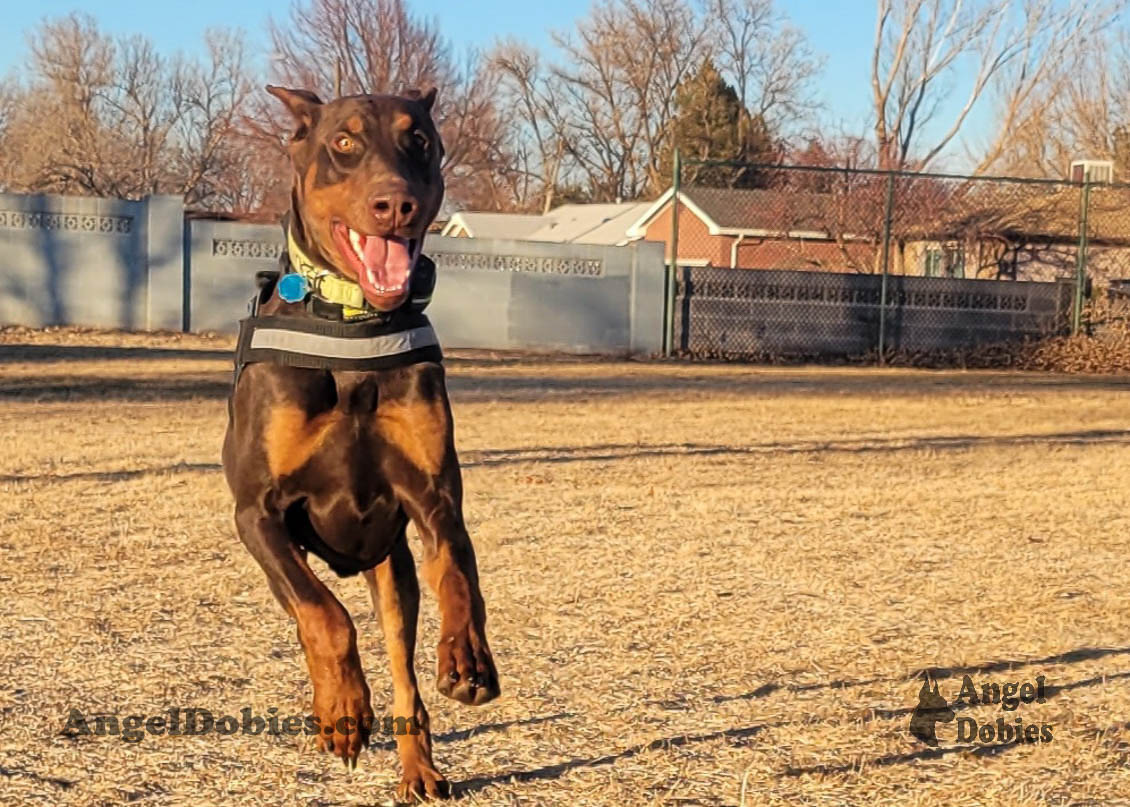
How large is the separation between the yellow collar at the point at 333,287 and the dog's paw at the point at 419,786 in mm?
1067

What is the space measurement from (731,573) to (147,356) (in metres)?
12.2

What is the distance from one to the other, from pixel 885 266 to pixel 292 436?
17.2m

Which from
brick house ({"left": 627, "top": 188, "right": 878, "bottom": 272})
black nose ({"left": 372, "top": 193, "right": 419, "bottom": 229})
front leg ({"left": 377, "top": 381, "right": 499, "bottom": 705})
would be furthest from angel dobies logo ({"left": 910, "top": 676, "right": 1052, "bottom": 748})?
brick house ({"left": 627, "top": 188, "right": 878, "bottom": 272})

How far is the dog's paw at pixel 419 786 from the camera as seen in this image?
11.2 feet

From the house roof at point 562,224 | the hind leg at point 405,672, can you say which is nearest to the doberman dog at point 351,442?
the hind leg at point 405,672

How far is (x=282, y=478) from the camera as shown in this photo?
10.2 feet

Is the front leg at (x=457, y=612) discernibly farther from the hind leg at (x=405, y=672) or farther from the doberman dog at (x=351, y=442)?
the hind leg at (x=405, y=672)

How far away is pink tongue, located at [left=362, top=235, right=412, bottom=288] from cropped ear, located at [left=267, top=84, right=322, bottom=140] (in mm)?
387

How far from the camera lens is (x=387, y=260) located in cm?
313

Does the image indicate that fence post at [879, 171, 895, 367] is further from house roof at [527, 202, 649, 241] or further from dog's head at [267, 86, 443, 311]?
house roof at [527, 202, 649, 241]

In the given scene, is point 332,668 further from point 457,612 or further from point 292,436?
point 292,436

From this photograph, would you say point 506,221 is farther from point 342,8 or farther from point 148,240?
point 148,240

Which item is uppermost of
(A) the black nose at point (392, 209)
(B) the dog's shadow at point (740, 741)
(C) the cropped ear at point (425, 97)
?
(C) the cropped ear at point (425, 97)

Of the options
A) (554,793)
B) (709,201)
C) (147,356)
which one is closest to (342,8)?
(709,201)
